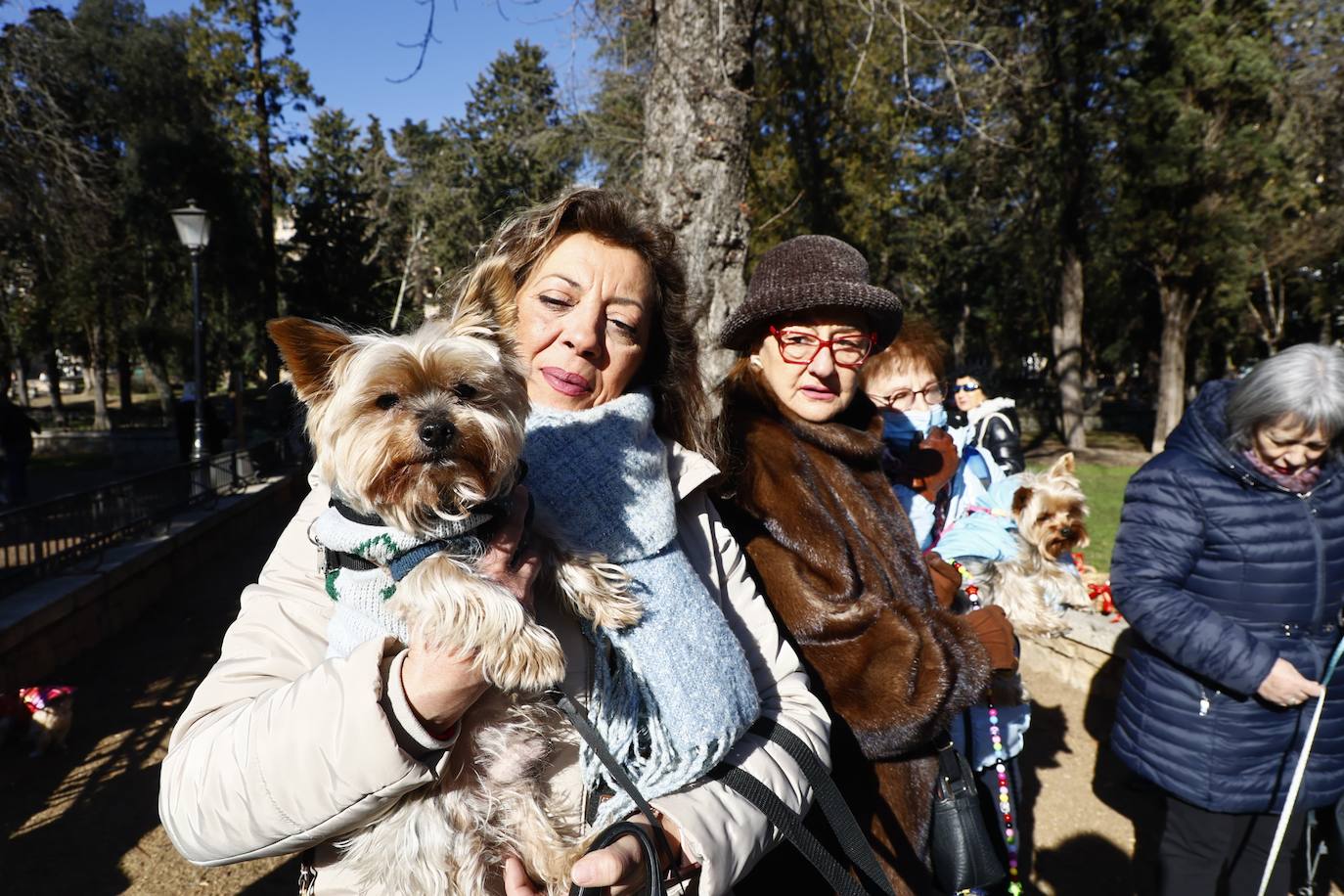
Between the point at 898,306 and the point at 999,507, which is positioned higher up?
the point at 898,306

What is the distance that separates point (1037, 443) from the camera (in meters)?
25.5

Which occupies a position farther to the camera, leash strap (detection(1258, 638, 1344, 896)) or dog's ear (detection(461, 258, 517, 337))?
leash strap (detection(1258, 638, 1344, 896))

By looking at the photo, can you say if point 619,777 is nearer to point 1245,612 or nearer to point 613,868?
point 613,868

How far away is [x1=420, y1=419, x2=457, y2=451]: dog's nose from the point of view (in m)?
1.92

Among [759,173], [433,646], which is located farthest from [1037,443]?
[433,646]

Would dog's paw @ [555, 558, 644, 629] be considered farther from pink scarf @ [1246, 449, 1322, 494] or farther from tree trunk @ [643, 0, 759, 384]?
tree trunk @ [643, 0, 759, 384]

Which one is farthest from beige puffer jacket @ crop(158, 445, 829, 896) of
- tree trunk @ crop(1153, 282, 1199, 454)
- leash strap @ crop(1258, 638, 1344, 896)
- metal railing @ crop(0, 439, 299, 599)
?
tree trunk @ crop(1153, 282, 1199, 454)

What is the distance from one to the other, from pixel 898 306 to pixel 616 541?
1514 millimetres

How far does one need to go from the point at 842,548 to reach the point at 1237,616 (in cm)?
205

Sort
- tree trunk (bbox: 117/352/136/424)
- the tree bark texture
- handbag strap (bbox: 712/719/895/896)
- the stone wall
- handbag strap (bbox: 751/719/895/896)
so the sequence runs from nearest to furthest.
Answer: handbag strap (bbox: 712/719/895/896), handbag strap (bbox: 751/719/895/896), the stone wall, the tree bark texture, tree trunk (bbox: 117/352/136/424)

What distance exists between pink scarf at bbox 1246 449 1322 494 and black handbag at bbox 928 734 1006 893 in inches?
76.4

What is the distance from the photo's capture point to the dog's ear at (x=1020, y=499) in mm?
4730

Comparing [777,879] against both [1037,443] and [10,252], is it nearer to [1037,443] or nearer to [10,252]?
[10,252]

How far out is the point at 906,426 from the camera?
4.11 meters
